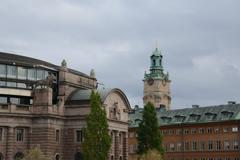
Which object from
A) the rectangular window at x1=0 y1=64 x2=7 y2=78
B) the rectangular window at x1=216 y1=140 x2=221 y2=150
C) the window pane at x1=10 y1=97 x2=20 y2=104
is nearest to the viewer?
the rectangular window at x1=0 y1=64 x2=7 y2=78

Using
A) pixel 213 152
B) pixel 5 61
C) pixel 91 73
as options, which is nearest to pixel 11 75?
pixel 5 61

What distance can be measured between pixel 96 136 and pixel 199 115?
2472 inches

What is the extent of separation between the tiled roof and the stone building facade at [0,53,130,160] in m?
36.9

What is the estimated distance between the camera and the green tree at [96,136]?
87.4 m

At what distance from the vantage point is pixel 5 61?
4018 inches

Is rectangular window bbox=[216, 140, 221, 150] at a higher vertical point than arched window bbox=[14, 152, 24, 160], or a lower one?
higher

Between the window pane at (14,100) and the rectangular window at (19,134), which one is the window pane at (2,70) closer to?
the window pane at (14,100)

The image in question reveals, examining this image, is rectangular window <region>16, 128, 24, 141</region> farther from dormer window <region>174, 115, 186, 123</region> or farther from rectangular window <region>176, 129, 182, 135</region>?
dormer window <region>174, 115, 186, 123</region>

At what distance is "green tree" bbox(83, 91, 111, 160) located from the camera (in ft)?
287

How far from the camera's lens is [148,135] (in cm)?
10488

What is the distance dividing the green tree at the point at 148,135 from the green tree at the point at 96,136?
Result: 56.0 ft

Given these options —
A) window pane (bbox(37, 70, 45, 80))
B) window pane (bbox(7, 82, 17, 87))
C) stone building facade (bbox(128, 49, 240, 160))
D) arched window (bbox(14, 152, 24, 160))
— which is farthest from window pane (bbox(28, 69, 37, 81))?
stone building facade (bbox(128, 49, 240, 160))

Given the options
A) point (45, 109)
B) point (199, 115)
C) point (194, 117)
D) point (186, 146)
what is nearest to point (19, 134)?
point (45, 109)

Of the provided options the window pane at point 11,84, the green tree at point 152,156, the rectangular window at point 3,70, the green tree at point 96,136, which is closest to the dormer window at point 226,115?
the green tree at point 152,156
